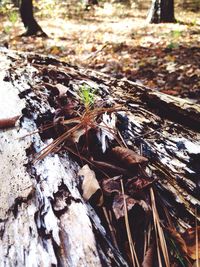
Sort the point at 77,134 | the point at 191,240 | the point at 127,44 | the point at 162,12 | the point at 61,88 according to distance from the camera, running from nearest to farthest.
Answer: the point at 191,240, the point at 77,134, the point at 61,88, the point at 127,44, the point at 162,12

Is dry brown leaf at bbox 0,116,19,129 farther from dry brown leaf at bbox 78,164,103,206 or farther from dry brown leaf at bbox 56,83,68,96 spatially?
dry brown leaf at bbox 78,164,103,206

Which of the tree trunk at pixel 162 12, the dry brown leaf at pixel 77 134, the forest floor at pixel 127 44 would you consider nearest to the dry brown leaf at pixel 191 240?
the dry brown leaf at pixel 77 134

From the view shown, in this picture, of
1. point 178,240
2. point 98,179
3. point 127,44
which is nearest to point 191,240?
point 178,240

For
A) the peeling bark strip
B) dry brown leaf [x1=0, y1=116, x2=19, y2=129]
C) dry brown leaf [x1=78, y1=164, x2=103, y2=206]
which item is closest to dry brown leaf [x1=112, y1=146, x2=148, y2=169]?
the peeling bark strip

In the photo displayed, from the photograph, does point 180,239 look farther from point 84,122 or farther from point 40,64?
point 40,64

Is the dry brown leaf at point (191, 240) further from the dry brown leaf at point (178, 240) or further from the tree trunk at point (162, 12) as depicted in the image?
the tree trunk at point (162, 12)

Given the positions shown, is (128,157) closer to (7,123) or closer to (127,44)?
(7,123)

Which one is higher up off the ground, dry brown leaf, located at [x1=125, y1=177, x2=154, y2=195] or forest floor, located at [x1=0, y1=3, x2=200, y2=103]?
dry brown leaf, located at [x1=125, y1=177, x2=154, y2=195]
